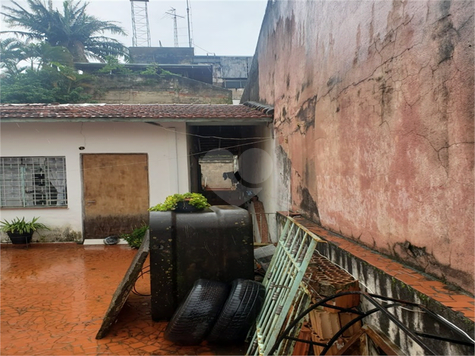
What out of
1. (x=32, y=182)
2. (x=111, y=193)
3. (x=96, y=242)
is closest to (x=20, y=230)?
(x=32, y=182)

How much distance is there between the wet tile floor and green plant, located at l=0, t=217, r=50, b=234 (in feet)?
2.90

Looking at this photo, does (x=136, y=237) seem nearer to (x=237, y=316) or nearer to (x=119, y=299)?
(x=119, y=299)

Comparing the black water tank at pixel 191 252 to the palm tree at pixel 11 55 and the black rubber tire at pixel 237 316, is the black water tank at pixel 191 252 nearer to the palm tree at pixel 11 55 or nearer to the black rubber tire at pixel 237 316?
the black rubber tire at pixel 237 316

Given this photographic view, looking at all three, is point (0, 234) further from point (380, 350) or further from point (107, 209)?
point (380, 350)

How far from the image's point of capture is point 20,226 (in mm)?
7215

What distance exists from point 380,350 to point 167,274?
7.67ft

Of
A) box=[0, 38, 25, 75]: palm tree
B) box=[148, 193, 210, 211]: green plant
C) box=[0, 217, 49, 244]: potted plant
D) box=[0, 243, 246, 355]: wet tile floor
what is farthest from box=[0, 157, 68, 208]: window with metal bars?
box=[0, 38, 25, 75]: palm tree

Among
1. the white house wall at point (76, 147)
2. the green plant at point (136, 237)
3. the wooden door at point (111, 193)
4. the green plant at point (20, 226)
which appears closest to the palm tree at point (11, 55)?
the white house wall at point (76, 147)

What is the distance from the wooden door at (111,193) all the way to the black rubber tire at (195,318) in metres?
5.09

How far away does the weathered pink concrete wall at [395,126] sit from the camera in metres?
2.04

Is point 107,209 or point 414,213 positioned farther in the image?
point 107,209

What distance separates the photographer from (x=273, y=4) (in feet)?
24.0

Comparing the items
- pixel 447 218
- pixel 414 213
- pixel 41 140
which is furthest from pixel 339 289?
pixel 41 140

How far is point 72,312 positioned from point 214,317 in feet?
6.88
